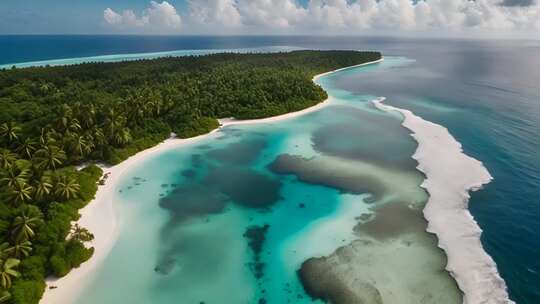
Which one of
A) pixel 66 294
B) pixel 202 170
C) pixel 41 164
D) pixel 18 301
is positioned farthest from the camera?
pixel 202 170

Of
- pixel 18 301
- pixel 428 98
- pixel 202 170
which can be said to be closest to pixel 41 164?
pixel 202 170

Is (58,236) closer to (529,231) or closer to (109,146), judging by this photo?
(109,146)

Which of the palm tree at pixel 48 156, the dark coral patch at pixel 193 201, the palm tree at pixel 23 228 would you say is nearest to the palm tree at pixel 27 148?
the palm tree at pixel 48 156

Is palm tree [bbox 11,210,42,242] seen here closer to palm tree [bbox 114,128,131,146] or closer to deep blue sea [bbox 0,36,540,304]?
deep blue sea [bbox 0,36,540,304]

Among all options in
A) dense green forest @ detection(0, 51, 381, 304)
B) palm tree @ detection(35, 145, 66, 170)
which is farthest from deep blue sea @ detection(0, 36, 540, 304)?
palm tree @ detection(35, 145, 66, 170)

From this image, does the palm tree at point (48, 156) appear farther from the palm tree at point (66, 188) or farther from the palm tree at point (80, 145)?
the palm tree at point (66, 188)
